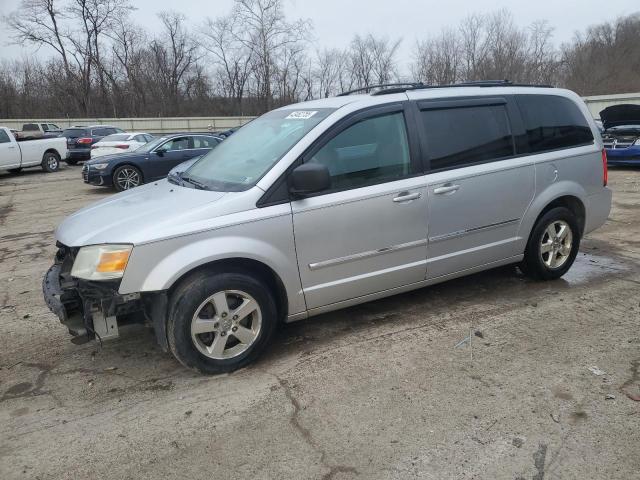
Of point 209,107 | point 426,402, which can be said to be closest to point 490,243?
point 426,402

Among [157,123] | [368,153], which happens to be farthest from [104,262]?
[157,123]

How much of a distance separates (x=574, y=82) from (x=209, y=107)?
38.9m

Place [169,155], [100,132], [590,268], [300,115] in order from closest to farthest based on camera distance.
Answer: [300,115] → [590,268] → [169,155] → [100,132]

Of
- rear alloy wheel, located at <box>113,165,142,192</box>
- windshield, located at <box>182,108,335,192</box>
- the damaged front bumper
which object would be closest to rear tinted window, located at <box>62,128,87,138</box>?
rear alloy wheel, located at <box>113,165,142,192</box>

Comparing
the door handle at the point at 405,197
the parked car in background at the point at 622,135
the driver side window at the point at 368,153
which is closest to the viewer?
the driver side window at the point at 368,153

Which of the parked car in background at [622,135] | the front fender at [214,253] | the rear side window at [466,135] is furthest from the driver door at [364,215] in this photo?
the parked car in background at [622,135]

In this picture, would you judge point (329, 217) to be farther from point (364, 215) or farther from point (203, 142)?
point (203, 142)

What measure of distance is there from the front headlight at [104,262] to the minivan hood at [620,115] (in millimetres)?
13421

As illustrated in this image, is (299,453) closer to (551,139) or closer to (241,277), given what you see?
(241,277)

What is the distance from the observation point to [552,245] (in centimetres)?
498

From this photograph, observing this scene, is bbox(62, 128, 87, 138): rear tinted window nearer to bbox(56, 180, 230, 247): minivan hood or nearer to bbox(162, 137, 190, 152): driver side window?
bbox(162, 137, 190, 152): driver side window

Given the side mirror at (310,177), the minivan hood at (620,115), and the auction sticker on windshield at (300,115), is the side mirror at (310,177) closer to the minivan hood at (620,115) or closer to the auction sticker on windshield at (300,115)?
the auction sticker on windshield at (300,115)

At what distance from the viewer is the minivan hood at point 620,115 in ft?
42.1

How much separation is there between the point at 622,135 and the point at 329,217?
13.2m
